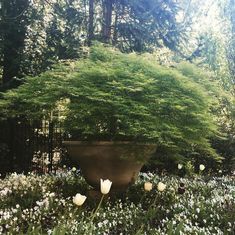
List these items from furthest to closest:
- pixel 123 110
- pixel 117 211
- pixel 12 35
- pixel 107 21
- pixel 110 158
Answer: pixel 107 21
pixel 12 35
pixel 110 158
pixel 123 110
pixel 117 211

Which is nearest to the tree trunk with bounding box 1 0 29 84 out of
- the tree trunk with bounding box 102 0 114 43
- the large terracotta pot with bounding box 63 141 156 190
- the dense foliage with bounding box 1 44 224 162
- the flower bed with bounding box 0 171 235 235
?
the tree trunk with bounding box 102 0 114 43

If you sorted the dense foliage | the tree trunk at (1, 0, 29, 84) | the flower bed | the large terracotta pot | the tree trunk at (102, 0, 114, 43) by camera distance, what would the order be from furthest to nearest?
1. the tree trunk at (102, 0, 114, 43)
2. the tree trunk at (1, 0, 29, 84)
3. the large terracotta pot
4. the dense foliage
5. the flower bed

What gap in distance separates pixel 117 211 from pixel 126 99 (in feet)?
5.15

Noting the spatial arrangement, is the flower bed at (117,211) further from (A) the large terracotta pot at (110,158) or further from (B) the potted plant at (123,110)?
(B) the potted plant at (123,110)

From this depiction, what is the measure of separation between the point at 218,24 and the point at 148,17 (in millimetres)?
2651

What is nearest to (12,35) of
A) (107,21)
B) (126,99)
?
(107,21)

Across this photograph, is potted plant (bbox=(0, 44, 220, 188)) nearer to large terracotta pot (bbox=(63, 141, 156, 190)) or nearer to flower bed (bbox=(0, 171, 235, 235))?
large terracotta pot (bbox=(63, 141, 156, 190))

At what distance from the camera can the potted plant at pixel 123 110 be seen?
5.79 m

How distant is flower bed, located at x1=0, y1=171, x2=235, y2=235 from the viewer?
425cm

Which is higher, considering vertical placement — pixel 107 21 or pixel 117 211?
pixel 107 21

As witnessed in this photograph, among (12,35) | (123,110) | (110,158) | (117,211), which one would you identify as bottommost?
(117,211)

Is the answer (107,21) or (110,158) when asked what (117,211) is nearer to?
(110,158)

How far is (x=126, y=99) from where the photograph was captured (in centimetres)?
582

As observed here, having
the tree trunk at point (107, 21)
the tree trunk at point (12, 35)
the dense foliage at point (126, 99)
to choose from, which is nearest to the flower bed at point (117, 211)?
the dense foliage at point (126, 99)
